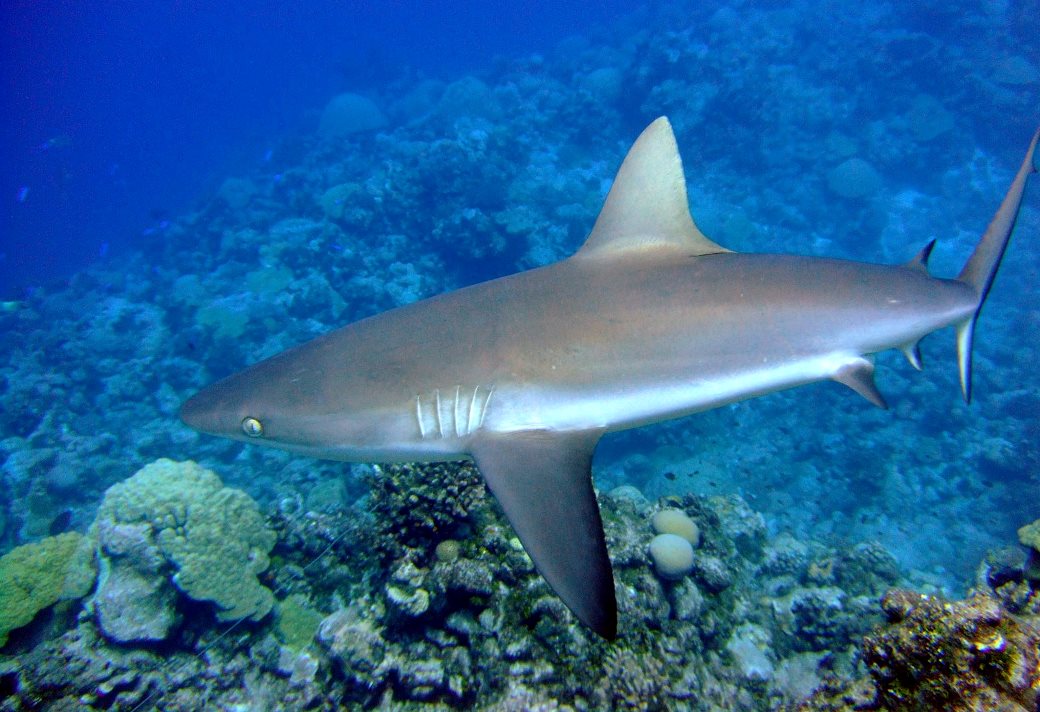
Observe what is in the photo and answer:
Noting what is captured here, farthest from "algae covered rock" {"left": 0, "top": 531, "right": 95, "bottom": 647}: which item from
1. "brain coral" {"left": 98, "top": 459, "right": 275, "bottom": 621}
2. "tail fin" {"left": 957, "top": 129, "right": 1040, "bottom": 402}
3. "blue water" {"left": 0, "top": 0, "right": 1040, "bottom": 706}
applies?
"tail fin" {"left": 957, "top": 129, "right": 1040, "bottom": 402}

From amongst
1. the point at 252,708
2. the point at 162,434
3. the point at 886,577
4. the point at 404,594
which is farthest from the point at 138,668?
the point at 162,434

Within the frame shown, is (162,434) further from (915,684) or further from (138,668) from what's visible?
(915,684)

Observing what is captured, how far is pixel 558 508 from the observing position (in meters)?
2.21

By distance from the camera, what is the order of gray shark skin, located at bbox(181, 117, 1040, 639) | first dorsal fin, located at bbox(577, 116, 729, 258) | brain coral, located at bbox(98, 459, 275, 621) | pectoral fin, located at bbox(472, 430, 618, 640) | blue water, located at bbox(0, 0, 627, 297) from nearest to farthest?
pectoral fin, located at bbox(472, 430, 618, 640)
gray shark skin, located at bbox(181, 117, 1040, 639)
first dorsal fin, located at bbox(577, 116, 729, 258)
brain coral, located at bbox(98, 459, 275, 621)
blue water, located at bbox(0, 0, 627, 297)

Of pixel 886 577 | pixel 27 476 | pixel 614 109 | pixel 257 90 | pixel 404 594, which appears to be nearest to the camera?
pixel 404 594

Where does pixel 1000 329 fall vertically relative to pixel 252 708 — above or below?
below

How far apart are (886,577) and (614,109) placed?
2417cm

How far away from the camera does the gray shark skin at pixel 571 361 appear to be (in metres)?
2.55

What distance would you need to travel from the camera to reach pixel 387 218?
18797mm

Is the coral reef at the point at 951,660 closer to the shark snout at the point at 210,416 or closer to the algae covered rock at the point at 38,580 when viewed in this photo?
the shark snout at the point at 210,416

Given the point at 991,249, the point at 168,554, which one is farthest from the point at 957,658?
the point at 168,554

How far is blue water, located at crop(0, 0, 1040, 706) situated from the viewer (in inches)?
492

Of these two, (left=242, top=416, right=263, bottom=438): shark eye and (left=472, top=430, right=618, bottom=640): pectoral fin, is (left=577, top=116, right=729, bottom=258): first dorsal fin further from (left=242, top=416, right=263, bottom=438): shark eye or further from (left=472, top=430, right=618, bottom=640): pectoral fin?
(left=242, top=416, right=263, bottom=438): shark eye

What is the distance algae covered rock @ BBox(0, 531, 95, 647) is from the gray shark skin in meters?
4.77
